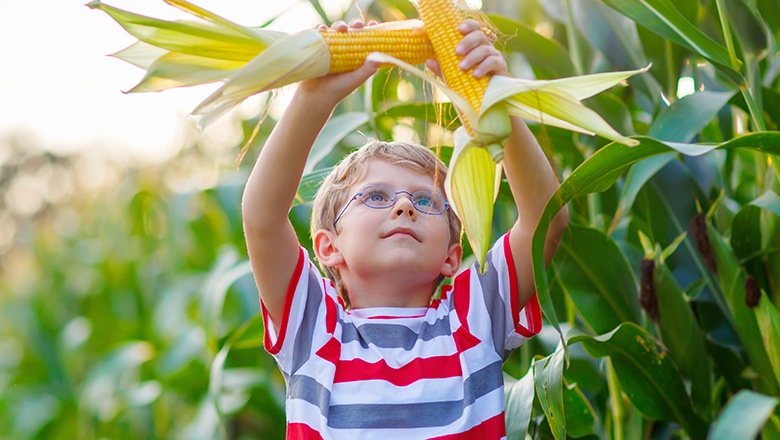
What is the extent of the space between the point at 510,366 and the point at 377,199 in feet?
2.24

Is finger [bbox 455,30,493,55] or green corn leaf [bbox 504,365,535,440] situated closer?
finger [bbox 455,30,493,55]

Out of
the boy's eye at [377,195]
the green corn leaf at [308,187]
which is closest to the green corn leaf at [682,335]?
the boy's eye at [377,195]

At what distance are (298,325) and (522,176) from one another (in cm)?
38

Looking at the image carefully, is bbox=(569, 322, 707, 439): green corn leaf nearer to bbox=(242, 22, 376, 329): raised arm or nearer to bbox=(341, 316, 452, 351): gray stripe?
bbox=(341, 316, 452, 351): gray stripe

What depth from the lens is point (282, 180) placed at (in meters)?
0.84

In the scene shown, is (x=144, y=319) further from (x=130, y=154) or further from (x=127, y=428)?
(x=130, y=154)

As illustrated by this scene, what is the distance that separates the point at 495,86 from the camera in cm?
67

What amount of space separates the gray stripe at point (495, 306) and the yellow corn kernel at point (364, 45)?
36 cm

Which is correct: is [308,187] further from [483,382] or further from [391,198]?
[483,382]

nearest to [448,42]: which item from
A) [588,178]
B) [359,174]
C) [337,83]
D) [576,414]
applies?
[337,83]

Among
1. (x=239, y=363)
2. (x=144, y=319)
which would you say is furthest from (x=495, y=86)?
(x=144, y=319)

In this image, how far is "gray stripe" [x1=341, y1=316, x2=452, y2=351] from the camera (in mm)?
954

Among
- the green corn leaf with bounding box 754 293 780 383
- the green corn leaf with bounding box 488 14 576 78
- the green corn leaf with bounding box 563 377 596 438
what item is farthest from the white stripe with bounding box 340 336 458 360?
the green corn leaf with bounding box 488 14 576 78

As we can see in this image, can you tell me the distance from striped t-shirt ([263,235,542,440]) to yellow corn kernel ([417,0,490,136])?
0.33 metres
